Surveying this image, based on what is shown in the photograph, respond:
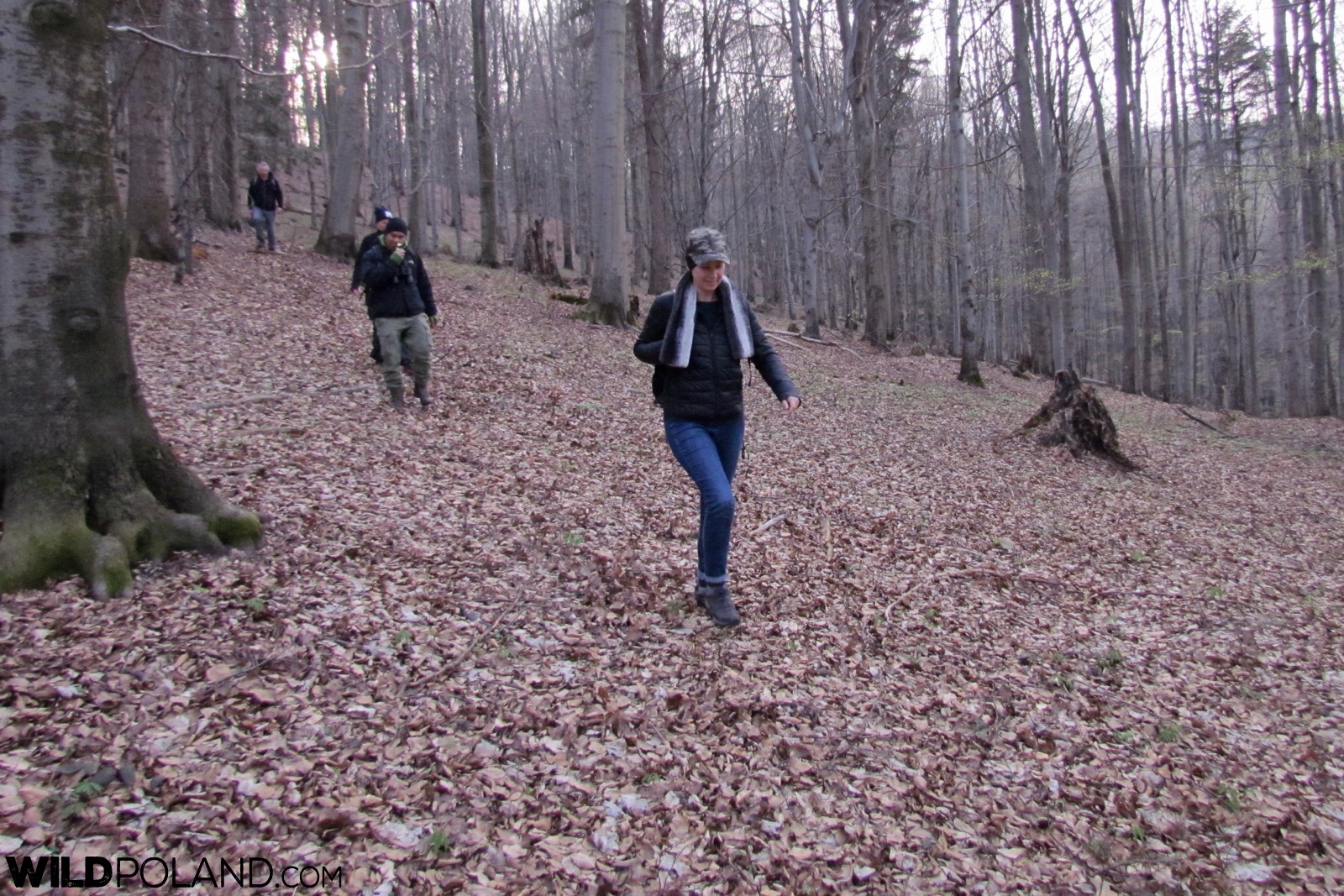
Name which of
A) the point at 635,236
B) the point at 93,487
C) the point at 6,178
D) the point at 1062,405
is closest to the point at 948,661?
the point at 93,487

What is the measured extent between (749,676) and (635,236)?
2764 cm

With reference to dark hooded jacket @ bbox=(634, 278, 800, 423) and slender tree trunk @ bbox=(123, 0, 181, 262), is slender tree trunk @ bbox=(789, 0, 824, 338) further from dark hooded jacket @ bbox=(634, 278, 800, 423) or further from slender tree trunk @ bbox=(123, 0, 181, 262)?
dark hooded jacket @ bbox=(634, 278, 800, 423)

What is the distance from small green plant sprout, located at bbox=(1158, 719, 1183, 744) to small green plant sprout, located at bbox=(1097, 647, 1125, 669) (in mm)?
589

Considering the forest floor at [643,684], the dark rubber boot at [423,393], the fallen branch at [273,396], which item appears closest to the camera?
the forest floor at [643,684]

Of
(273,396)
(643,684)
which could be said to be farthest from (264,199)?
(643,684)

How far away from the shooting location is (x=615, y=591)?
4.79 meters

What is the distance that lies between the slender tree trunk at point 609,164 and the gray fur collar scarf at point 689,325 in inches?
375

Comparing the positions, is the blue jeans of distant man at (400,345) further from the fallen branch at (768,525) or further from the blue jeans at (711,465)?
the blue jeans at (711,465)

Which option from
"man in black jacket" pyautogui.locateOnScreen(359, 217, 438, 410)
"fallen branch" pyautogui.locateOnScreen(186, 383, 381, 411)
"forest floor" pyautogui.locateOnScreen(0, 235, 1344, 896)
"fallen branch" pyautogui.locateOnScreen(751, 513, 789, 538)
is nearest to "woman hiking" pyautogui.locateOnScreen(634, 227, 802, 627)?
"forest floor" pyautogui.locateOnScreen(0, 235, 1344, 896)

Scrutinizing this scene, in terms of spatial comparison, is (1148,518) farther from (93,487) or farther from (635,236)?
(635,236)

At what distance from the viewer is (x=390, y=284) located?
7492mm

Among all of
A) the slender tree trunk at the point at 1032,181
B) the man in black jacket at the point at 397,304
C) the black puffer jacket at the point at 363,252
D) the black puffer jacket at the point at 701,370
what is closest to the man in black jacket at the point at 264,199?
the black puffer jacket at the point at 363,252

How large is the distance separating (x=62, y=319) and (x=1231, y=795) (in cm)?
585

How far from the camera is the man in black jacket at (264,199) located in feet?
45.7
